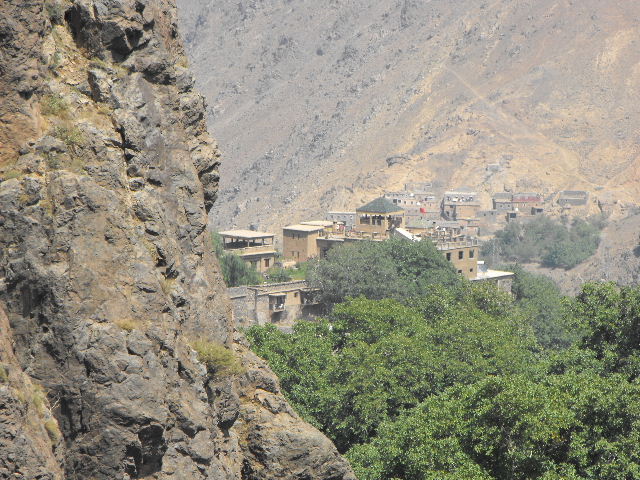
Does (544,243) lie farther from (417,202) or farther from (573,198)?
(417,202)

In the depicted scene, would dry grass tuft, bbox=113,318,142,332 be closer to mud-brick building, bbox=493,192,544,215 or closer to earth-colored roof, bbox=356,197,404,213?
earth-colored roof, bbox=356,197,404,213

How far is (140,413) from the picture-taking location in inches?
474

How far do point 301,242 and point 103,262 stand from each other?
96494mm

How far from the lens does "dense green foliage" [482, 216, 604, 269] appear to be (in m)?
148

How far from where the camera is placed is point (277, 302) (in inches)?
3354

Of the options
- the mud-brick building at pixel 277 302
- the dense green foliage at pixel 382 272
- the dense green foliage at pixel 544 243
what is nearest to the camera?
the mud-brick building at pixel 277 302

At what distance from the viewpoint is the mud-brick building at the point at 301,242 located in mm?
108375

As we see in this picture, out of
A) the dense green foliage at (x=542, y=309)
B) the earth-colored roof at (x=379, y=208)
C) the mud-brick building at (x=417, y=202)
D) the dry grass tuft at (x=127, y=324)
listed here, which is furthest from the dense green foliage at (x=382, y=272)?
the dry grass tuft at (x=127, y=324)

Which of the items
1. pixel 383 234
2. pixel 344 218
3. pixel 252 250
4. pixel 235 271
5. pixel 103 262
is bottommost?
pixel 235 271

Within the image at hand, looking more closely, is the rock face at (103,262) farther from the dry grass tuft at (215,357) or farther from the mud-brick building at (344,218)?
the mud-brick building at (344,218)

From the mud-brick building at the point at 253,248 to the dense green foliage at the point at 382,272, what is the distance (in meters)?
10.5

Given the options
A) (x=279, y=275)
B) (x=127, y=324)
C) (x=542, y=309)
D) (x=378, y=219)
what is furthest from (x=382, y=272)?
(x=127, y=324)

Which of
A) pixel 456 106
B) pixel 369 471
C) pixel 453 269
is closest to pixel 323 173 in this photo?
pixel 456 106

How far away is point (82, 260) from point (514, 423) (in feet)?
59.9
